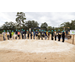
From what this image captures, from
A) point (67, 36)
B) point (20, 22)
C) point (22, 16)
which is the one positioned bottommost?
point (67, 36)

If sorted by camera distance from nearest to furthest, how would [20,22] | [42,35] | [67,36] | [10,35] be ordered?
[10,35] < [42,35] < [67,36] < [20,22]

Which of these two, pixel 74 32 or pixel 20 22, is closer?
pixel 74 32

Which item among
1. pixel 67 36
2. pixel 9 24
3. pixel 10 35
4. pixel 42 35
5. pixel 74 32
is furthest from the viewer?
pixel 9 24

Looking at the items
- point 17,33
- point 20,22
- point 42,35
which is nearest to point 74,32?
point 42,35

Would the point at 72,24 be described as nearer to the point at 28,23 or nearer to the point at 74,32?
the point at 28,23

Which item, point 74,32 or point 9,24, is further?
point 9,24

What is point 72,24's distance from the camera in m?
29.3

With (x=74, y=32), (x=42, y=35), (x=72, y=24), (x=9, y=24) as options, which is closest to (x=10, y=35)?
(x=42, y=35)

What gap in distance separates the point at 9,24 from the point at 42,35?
2177 centimetres

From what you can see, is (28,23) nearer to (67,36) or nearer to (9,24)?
(9,24)

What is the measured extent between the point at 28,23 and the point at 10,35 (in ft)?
70.2

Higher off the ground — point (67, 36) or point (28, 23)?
point (28, 23)

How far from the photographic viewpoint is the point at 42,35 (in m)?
10.1

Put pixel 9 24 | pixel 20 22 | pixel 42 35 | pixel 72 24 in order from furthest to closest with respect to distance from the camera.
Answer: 1. pixel 72 24
2. pixel 9 24
3. pixel 20 22
4. pixel 42 35
